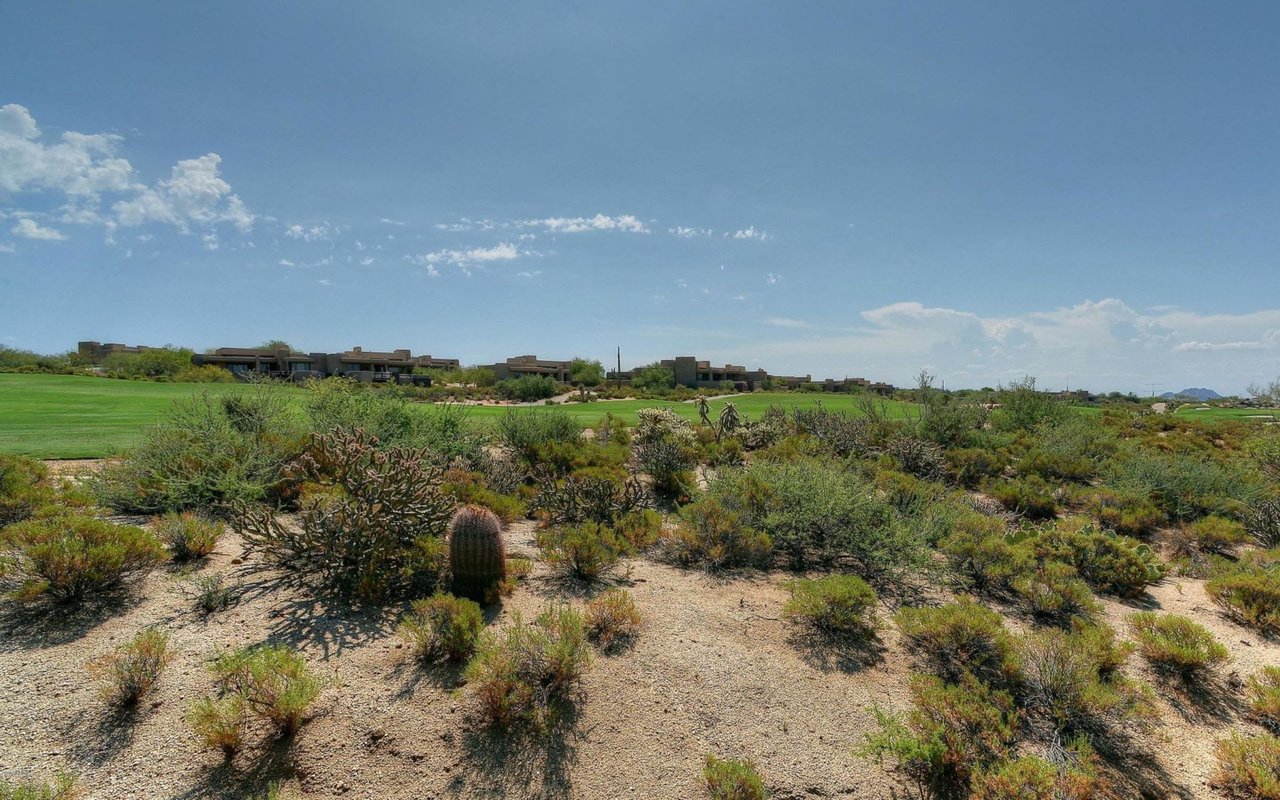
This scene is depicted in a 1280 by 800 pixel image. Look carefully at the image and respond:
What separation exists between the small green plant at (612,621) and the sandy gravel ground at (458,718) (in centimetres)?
21

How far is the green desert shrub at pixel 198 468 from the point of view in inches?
308

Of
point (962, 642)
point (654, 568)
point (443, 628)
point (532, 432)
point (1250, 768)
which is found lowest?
point (1250, 768)

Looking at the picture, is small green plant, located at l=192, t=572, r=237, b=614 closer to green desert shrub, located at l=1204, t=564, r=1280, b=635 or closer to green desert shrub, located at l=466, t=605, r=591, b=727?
green desert shrub, located at l=466, t=605, r=591, b=727

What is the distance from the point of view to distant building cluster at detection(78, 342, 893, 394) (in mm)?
70000

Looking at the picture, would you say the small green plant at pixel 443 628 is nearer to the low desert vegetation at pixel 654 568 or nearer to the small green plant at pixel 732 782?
the low desert vegetation at pixel 654 568

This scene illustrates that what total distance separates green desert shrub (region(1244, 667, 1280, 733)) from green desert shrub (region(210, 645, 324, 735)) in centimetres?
831

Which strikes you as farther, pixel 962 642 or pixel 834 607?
pixel 834 607

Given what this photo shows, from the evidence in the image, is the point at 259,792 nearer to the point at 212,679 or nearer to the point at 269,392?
the point at 212,679

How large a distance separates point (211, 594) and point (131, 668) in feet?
4.33

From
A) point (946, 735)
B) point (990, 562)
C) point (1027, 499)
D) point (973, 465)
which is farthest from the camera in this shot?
point (973, 465)

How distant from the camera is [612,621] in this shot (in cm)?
556

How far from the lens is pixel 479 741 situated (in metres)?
4.05

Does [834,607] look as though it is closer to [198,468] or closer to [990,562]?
[990,562]

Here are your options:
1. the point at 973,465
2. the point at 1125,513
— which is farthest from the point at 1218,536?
the point at 973,465
